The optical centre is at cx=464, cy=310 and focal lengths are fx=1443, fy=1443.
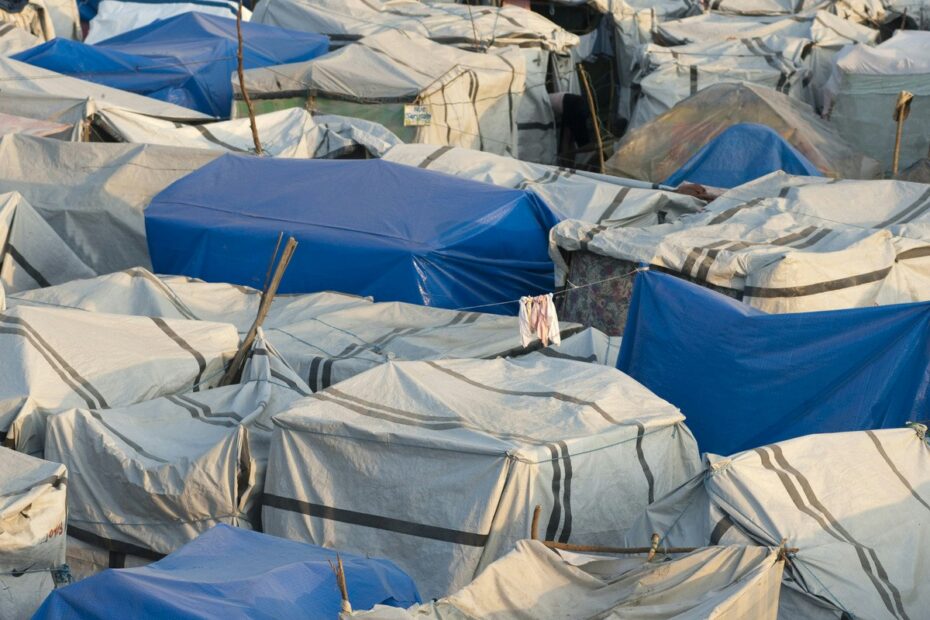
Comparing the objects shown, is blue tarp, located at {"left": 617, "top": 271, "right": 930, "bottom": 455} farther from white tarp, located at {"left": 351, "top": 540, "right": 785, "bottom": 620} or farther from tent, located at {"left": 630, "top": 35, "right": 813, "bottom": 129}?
tent, located at {"left": 630, "top": 35, "right": 813, "bottom": 129}

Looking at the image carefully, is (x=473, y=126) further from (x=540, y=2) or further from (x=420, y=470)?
(x=420, y=470)

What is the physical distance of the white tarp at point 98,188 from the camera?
13320 mm

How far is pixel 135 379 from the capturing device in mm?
9422

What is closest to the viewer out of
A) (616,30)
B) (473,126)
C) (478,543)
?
(478,543)

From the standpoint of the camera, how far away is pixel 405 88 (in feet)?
57.7

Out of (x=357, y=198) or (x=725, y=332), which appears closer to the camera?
(x=725, y=332)

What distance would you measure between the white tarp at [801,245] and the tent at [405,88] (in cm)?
612

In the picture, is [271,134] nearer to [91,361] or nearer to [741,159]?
[741,159]

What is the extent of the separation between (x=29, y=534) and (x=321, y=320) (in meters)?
3.76

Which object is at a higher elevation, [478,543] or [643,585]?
[643,585]

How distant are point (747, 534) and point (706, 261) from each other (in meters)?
3.67

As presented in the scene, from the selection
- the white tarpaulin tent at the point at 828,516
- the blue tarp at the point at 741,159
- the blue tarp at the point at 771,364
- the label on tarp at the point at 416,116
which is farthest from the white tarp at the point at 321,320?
the label on tarp at the point at 416,116

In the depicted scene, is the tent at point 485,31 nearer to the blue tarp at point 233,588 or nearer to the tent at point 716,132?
the tent at point 716,132

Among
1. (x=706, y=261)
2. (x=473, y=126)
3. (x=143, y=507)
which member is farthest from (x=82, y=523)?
(x=473, y=126)
